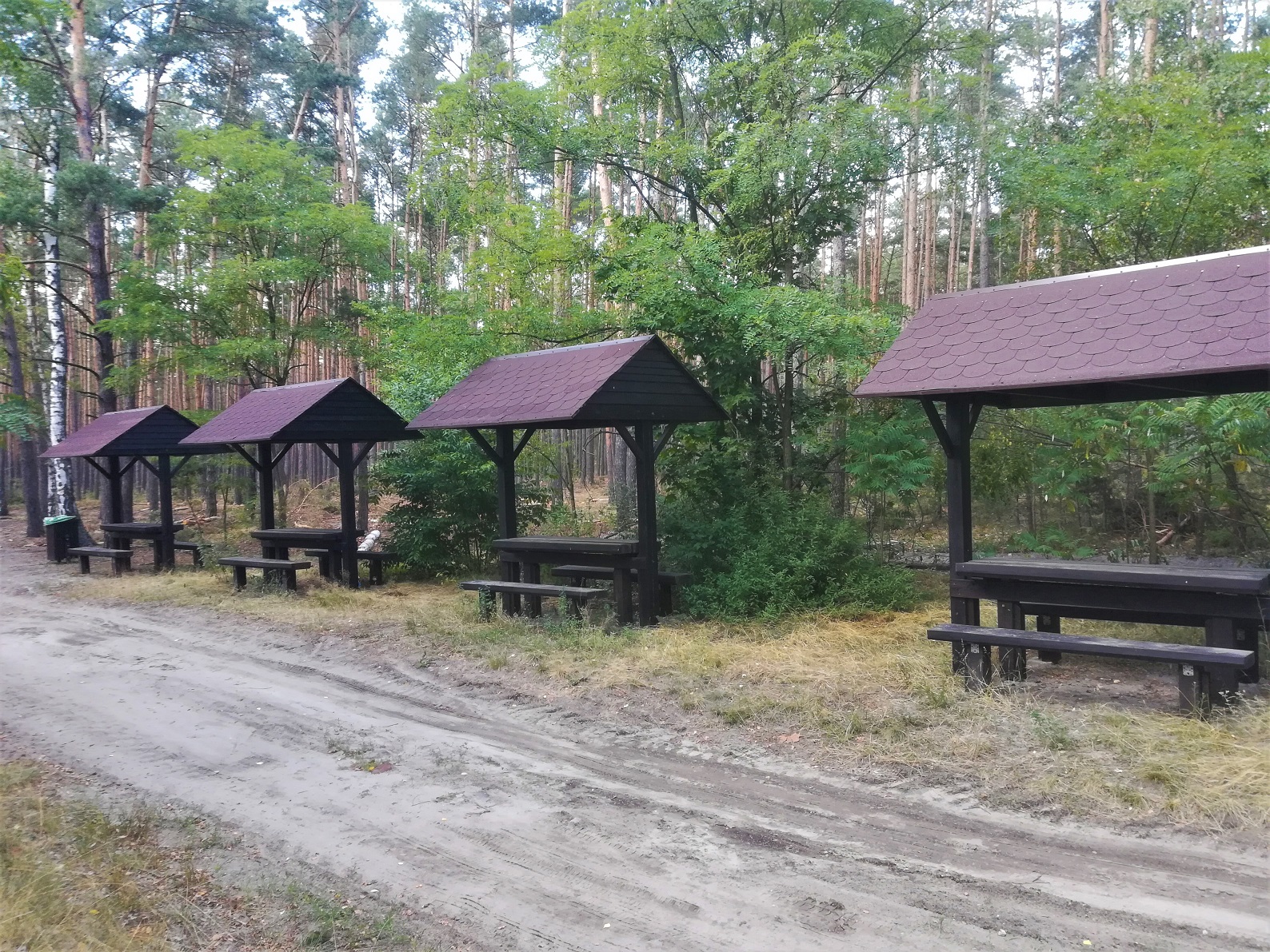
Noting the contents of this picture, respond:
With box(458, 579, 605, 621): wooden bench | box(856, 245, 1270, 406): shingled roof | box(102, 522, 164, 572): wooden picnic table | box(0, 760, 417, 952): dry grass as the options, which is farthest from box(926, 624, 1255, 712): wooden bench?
box(102, 522, 164, 572): wooden picnic table

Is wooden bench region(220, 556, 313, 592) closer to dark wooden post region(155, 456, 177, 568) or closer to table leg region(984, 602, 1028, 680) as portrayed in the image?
dark wooden post region(155, 456, 177, 568)

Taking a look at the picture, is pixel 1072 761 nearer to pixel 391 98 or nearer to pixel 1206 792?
pixel 1206 792

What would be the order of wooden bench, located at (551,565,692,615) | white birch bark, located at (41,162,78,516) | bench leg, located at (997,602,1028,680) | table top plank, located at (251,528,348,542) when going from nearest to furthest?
bench leg, located at (997,602,1028,680) → wooden bench, located at (551,565,692,615) → table top plank, located at (251,528,348,542) → white birch bark, located at (41,162,78,516)

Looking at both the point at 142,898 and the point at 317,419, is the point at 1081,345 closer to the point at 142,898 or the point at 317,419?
the point at 142,898

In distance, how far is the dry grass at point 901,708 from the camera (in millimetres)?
4656

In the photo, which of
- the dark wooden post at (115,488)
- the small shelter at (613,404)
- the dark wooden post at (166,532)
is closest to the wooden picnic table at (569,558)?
the small shelter at (613,404)

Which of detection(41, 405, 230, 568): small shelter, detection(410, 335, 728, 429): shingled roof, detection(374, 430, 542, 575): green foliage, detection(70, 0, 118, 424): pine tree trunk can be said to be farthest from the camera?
detection(70, 0, 118, 424): pine tree trunk

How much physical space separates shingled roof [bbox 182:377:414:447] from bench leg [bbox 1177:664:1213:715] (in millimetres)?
10107

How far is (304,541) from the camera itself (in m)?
13.4

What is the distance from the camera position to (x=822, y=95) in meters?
11.9

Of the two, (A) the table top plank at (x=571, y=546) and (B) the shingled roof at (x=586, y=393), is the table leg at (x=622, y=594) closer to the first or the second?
(A) the table top plank at (x=571, y=546)

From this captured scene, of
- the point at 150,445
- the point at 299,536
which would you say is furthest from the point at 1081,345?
→ the point at 150,445

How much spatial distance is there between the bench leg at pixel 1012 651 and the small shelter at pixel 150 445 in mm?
13957

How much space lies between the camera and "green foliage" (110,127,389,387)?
1636 centimetres
